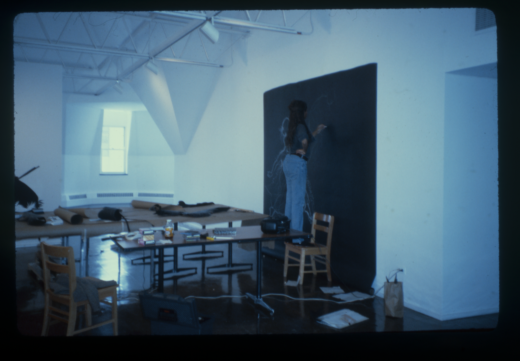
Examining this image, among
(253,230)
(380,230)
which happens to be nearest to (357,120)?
(380,230)

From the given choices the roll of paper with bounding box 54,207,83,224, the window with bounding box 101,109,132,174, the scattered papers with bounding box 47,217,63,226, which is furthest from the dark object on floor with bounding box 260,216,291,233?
the window with bounding box 101,109,132,174

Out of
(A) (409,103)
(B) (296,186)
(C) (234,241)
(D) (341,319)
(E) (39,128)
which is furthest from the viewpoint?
(E) (39,128)

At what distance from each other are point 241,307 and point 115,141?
417 inches

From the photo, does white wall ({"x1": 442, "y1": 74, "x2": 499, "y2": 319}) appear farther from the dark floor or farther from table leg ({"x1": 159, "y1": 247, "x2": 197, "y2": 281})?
table leg ({"x1": 159, "y1": 247, "x2": 197, "y2": 281})

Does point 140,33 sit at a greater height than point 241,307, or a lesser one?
greater

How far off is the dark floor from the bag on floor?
2.3 inches

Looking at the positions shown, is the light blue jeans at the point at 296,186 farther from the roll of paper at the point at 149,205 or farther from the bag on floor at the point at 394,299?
the bag on floor at the point at 394,299

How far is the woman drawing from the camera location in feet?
14.5

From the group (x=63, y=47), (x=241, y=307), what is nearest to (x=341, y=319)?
(x=241, y=307)

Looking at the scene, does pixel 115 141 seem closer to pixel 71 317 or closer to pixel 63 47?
pixel 63 47

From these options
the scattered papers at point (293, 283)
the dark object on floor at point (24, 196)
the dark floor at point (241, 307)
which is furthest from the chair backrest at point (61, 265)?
the scattered papers at point (293, 283)

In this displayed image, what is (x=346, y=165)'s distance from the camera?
4137 mm

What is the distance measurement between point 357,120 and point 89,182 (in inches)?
419

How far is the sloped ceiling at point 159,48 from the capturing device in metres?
6.12
